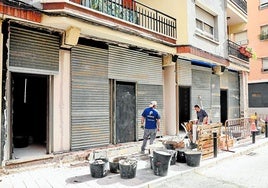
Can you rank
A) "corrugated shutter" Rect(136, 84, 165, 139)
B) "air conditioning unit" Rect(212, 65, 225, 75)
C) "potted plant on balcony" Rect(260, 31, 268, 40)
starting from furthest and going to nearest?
"potted plant on balcony" Rect(260, 31, 268, 40), "air conditioning unit" Rect(212, 65, 225, 75), "corrugated shutter" Rect(136, 84, 165, 139)

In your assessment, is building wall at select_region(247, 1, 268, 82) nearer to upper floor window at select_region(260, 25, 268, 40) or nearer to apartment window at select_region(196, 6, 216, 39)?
upper floor window at select_region(260, 25, 268, 40)

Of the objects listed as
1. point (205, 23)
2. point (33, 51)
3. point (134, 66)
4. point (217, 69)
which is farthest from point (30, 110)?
point (217, 69)

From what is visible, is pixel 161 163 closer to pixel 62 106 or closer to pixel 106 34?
pixel 62 106

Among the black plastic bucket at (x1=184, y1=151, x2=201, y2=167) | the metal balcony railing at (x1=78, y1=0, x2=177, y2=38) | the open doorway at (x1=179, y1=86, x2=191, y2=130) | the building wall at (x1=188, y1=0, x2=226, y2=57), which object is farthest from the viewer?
the open doorway at (x1=179, y1=86, x2=191, y2=130)

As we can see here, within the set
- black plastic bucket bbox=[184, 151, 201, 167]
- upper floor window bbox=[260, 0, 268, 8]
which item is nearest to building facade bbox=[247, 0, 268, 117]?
upper floor window bbox=[260, 0, 268, 8]

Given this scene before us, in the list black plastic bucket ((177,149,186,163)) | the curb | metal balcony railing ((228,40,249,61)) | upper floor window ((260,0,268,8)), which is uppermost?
upper floor window ((260,0,268,8))

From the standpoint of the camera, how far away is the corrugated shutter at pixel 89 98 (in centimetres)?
952

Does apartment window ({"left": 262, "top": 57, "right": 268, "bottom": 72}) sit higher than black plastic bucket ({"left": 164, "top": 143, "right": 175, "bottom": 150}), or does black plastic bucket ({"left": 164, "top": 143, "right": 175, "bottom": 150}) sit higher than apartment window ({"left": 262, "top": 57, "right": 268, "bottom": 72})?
apartment window ({"left": 262, "top": 57, "right": 268, "bottom": 72})

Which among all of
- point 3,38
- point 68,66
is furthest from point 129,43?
point 3,38

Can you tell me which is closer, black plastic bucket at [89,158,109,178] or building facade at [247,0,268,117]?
black plastic bucket at [89,158,109,178]

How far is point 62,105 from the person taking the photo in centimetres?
918

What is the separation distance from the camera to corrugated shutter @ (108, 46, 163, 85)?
11008 millimetres

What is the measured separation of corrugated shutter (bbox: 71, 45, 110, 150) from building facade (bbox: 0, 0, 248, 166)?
0.12 feet

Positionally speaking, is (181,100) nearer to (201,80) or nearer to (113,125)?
(201,80)
